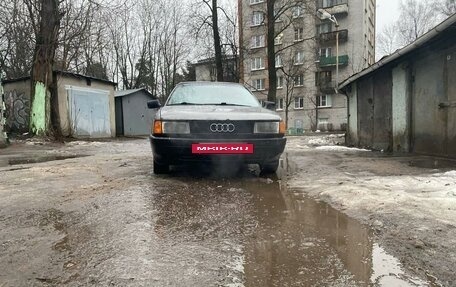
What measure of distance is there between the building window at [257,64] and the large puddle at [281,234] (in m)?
43.1

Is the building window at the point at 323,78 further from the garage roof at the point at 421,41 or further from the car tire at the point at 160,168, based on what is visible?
the car tire at the point at 160,168

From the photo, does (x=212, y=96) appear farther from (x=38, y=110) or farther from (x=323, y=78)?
(x=323, y=78)

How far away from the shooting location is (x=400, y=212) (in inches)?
134

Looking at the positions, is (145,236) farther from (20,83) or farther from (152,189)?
(20,83)

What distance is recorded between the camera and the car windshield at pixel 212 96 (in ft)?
19.6

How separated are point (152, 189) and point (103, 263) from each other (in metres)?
2.21

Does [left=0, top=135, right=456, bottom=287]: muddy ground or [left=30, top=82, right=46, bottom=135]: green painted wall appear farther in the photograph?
[left=30, top=82, right=46, bottom=135]: green painted wall

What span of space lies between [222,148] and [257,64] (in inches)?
1707

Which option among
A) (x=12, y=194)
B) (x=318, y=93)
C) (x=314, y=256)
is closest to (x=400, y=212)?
(x=314, y=256)

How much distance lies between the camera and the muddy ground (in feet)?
7.28

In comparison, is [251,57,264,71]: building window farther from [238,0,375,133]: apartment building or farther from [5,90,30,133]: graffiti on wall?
[5,90,30,133]: graffiti on wall

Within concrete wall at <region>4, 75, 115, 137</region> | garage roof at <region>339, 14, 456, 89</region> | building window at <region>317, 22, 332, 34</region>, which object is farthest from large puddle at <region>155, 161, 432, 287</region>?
building window at <region>317, 22, 332, 34</region>

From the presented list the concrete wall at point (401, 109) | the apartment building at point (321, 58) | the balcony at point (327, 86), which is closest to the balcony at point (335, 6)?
the apartment building at point (321, 58)

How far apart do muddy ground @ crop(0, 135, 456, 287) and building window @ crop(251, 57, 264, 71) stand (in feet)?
139
